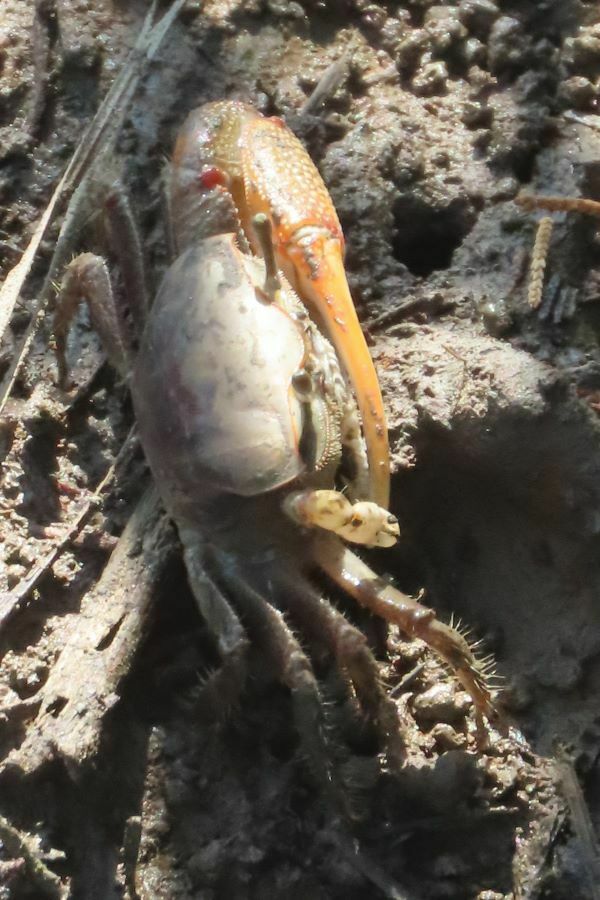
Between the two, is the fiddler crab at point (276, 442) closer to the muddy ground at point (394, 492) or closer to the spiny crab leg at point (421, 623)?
the spiny crab leg at point (421, 623)

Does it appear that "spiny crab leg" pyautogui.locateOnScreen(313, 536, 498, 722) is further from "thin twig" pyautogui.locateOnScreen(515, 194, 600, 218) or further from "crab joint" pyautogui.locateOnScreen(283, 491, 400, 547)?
"thin twig" pyautogui.locateOnScreen(515, 194, 600, 218)

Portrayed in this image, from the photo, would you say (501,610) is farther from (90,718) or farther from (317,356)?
(90,718)

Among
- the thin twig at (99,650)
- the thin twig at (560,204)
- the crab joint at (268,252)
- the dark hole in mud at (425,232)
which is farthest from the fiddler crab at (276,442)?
the thin twig at (560,204)

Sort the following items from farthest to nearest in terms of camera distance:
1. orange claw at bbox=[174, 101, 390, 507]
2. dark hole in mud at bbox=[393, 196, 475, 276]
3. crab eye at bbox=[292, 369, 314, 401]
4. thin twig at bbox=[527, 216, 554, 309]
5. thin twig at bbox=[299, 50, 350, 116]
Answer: thin twig at bbox=[299, 50, 350, 116] < dark hole in mud at bbox=[393, 196, 475, 276] < thin twig at bbox=[527, 216, 554, 309] < orange claw at bbox=[174, 101, 390, 507] < crab eye at bbox=[292, 369, 314, 401]

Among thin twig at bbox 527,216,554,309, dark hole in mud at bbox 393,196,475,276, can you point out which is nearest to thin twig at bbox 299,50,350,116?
dark hole in mud at bbox 393,196,475,276

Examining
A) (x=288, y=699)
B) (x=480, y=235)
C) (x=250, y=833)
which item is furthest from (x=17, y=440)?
(x=480, y=235)
